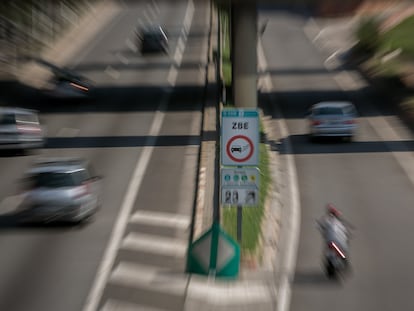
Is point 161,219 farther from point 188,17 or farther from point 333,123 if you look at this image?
point 188,17

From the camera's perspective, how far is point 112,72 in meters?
53.6

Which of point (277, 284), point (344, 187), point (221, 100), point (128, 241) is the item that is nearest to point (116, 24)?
point (221, 100)

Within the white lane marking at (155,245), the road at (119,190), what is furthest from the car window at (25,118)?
the white lane marking at (155,245)

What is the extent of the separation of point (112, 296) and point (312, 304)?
4105 millimetres

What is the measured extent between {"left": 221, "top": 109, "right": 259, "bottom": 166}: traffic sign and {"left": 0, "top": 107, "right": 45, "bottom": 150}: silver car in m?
16.5

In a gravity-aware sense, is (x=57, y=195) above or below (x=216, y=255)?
above

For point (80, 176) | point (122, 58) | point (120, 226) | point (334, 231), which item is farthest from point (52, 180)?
point (122, 58)

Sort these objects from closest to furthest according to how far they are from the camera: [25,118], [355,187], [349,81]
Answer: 1. [355,187]
2. [25,118]
3. [349,81]

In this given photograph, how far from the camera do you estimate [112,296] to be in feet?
58.0

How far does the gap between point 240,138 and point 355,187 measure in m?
11.4

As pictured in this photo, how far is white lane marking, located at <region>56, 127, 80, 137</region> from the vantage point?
36.9 m

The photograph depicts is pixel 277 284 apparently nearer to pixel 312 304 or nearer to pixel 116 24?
pixel 312 304

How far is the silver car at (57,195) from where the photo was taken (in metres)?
23.2

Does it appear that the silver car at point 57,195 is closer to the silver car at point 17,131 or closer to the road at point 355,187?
the road at point 355,187
